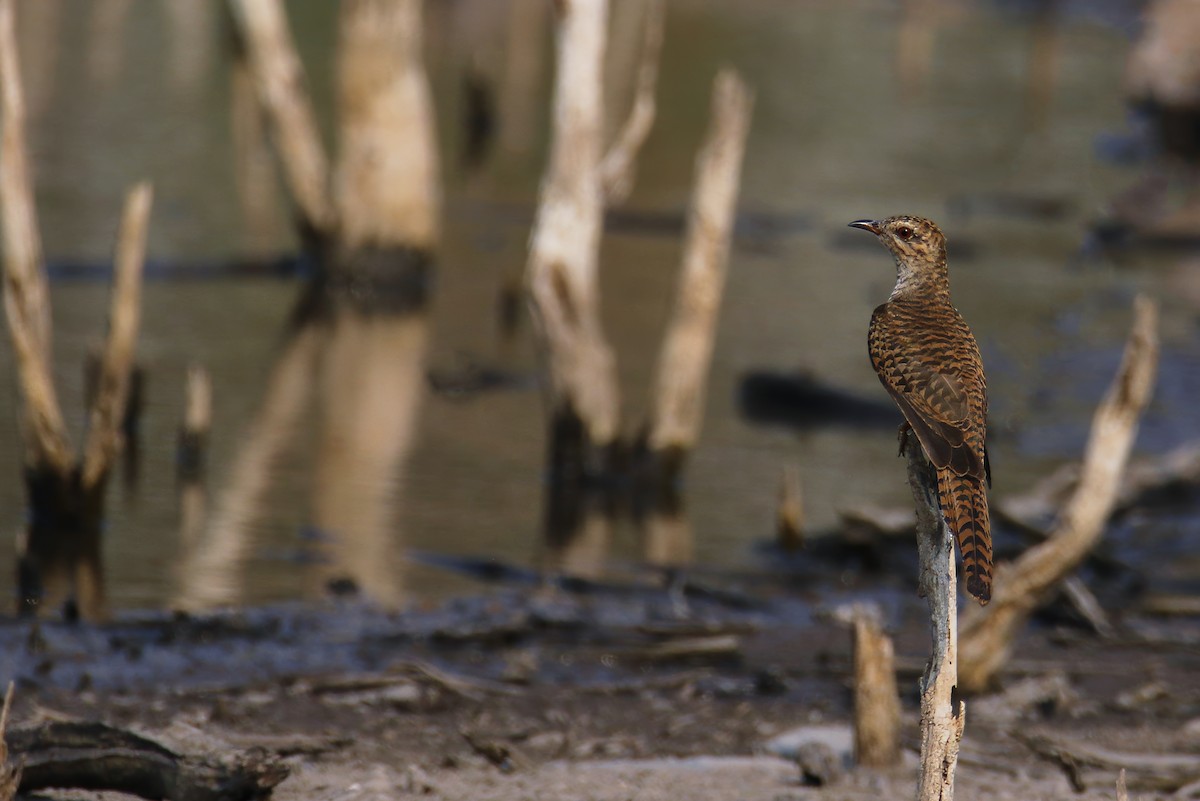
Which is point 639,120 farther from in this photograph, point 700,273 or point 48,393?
point 48,393

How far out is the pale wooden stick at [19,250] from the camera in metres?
10.6

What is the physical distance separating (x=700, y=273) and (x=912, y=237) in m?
6.35

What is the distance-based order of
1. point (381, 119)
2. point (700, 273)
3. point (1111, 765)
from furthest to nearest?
point (381, 119)
point (700, 273)
point (1111, 765)

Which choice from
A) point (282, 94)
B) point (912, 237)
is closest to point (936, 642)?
point (912, 237)

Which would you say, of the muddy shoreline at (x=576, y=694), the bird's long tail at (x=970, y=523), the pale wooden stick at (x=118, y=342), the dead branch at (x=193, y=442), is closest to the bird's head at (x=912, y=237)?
the bird's long tail at (x=970, y=523)

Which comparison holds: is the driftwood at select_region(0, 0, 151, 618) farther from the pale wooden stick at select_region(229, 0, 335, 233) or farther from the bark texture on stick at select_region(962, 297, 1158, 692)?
the pale wooden stick at select_region(229, 0, 335, 233)

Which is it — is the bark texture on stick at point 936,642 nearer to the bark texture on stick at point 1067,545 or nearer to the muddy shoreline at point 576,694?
the muddy shoreline at point 576,694

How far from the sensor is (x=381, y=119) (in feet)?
65.3

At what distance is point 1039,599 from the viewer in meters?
9.16

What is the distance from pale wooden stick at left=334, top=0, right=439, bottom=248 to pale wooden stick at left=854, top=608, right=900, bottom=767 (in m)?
13.1

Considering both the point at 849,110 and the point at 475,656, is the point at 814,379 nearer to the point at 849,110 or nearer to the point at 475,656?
the point at 475,656

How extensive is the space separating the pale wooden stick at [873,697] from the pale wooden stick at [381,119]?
13.1 meters

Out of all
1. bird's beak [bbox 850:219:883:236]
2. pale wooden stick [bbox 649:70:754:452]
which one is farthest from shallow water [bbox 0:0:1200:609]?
bird's beak [bbox 850:219:883:236]

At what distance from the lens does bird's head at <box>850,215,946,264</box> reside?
6492 mm
